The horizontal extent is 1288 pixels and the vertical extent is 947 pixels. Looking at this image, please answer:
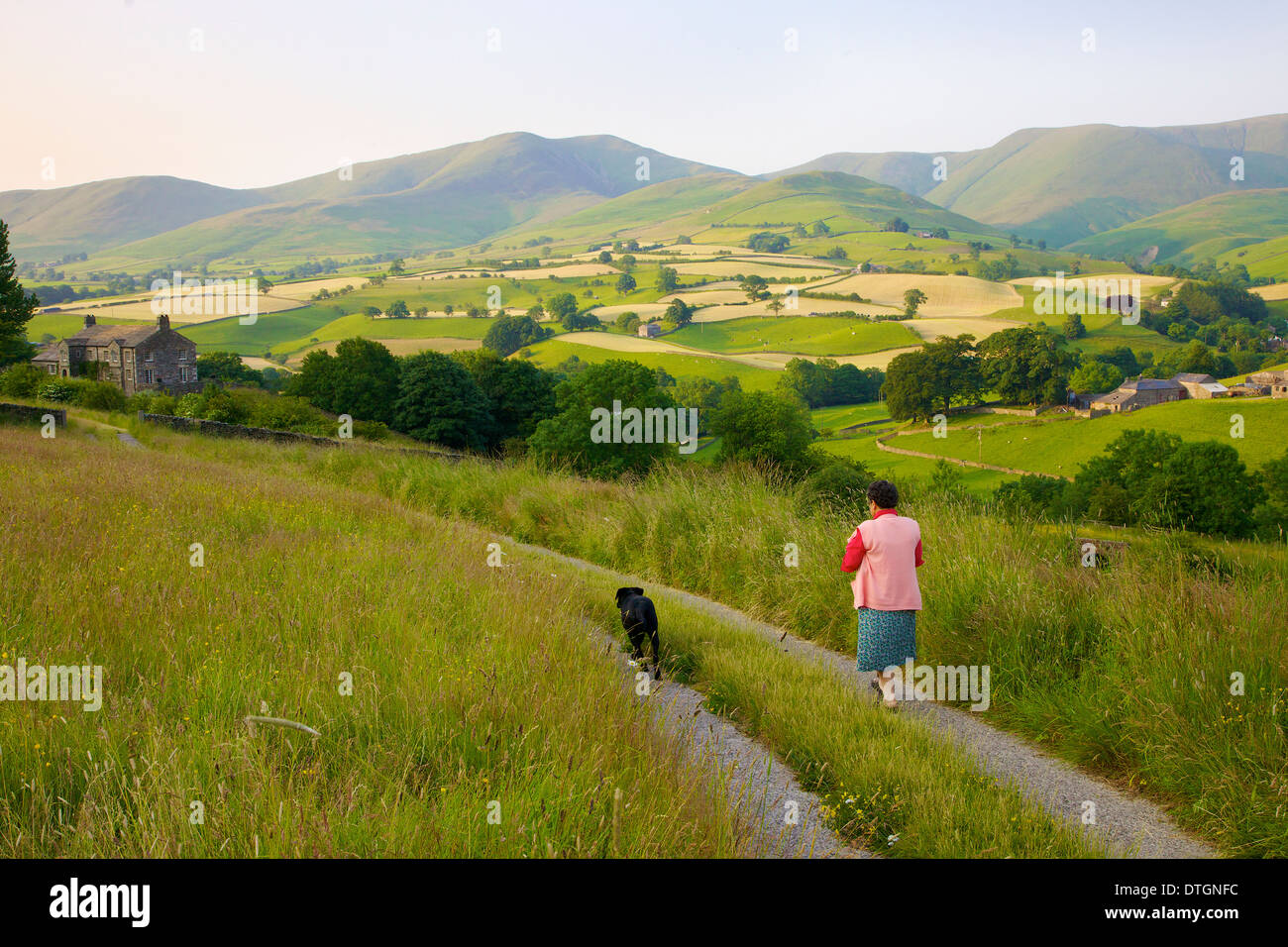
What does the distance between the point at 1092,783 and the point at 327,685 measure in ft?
13.9

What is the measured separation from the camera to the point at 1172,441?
228 feet

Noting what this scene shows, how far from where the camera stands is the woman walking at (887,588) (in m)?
6.26

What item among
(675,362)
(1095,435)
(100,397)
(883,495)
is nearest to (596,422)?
(100,397)

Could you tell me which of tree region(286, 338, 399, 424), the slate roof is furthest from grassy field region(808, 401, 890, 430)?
the slate roof

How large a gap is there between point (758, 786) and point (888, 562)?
2306 millimetres

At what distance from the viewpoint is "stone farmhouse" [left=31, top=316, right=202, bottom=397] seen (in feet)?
255

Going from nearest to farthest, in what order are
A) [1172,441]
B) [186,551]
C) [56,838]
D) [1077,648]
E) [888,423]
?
[56,838] → [1077,648] → [186,551] → [1172,441] → [888,423]

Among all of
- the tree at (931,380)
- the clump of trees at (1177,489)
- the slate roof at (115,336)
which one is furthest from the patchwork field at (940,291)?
the slate roof at (115,336)

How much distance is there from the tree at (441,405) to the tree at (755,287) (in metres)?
126

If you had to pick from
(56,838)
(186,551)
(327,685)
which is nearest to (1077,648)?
(327,685)

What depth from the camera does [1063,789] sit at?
486 centimetres

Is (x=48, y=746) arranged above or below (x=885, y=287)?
below

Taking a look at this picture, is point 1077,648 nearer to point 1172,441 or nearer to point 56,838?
point 56,838

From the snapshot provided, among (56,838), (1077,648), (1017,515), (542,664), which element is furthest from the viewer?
(1017,515)
